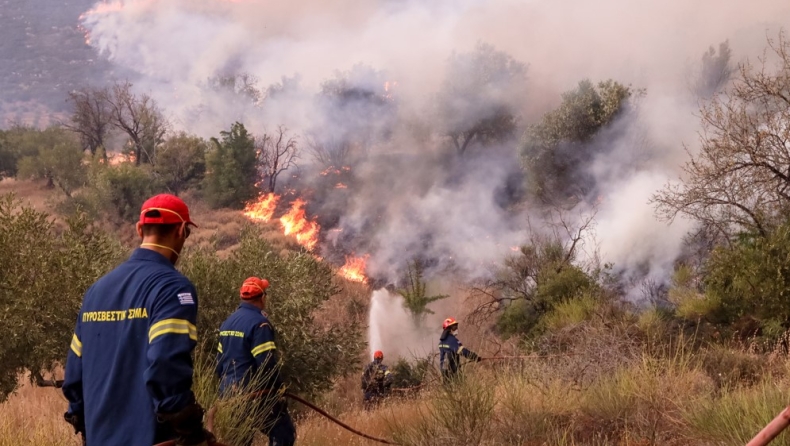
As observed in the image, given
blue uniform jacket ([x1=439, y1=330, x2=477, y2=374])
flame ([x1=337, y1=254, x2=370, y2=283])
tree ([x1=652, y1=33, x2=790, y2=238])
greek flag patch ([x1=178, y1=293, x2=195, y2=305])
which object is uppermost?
tree ([x1=652, y1=33, x2=790, y2=238])

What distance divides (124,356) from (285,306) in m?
5.33

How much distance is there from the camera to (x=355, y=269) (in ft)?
80.9

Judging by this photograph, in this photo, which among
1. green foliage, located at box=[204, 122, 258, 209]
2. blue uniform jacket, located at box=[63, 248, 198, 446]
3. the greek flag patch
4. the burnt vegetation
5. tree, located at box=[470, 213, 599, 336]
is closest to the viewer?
blue uniform jacket, located at box=[63, 248, 198, 446]

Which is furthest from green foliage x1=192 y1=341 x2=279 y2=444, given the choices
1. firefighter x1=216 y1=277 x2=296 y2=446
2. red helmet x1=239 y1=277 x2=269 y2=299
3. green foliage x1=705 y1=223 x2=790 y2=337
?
green foliage x1=705 y1=223 x2=790 y2=337

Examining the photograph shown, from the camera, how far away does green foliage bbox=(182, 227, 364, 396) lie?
7734 millimetres

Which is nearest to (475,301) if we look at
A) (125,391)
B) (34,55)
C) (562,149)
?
(562,149)

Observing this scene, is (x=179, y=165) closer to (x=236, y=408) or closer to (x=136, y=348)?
(x=236, y=408)

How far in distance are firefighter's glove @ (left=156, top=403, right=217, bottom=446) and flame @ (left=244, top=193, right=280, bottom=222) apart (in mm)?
27803

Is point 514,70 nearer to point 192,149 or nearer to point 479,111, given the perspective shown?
point 479,111

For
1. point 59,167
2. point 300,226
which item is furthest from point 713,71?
point 59,167

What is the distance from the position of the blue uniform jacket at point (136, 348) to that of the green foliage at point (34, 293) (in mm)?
3504

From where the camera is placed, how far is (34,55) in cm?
10831

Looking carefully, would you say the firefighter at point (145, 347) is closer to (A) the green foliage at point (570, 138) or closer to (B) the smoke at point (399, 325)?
(B) the smoke at point (399, 325)

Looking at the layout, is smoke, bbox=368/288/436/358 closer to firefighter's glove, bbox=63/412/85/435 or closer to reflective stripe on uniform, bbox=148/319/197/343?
firefighter's glove, bbox=63/412/85/435
